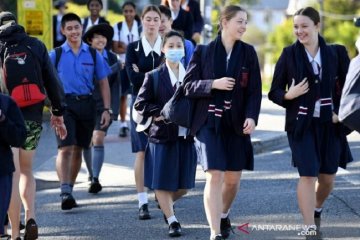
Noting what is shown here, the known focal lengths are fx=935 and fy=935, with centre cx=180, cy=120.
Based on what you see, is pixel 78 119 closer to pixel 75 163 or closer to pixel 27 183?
pixel 75 163

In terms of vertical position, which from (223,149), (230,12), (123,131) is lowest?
(123,131)

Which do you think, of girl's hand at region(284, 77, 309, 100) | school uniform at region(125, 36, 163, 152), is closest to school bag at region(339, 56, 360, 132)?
girl's hand at region(284, 77, 309, 100)

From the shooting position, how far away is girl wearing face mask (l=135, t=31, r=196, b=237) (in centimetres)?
838

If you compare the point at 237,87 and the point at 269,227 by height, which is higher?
the point at 237,87

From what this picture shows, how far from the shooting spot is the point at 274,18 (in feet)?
282

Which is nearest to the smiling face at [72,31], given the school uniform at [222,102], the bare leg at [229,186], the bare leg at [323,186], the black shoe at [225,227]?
the school uniform at [222,102]

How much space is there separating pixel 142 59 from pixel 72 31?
0.80m

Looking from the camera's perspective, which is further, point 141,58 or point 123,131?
point 123,131

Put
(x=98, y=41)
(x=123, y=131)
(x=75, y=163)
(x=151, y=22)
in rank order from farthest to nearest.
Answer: (x=123, y=131), (x=98, y=41), (x=75, y=163), (x=151, y=22)

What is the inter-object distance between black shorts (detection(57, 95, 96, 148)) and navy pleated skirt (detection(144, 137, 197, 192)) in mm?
1378

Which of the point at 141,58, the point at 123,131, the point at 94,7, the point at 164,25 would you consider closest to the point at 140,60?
the point at 141,58

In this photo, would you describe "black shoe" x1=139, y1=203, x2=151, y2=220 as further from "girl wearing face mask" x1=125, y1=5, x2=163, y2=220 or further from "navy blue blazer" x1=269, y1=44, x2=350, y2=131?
"navy blue blazer" x1=269, y1=44, x2=350, y2=131

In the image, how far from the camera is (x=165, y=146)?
27.8ft

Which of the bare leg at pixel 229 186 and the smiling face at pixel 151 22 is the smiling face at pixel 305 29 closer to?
the bare leg at pixel 229 186
